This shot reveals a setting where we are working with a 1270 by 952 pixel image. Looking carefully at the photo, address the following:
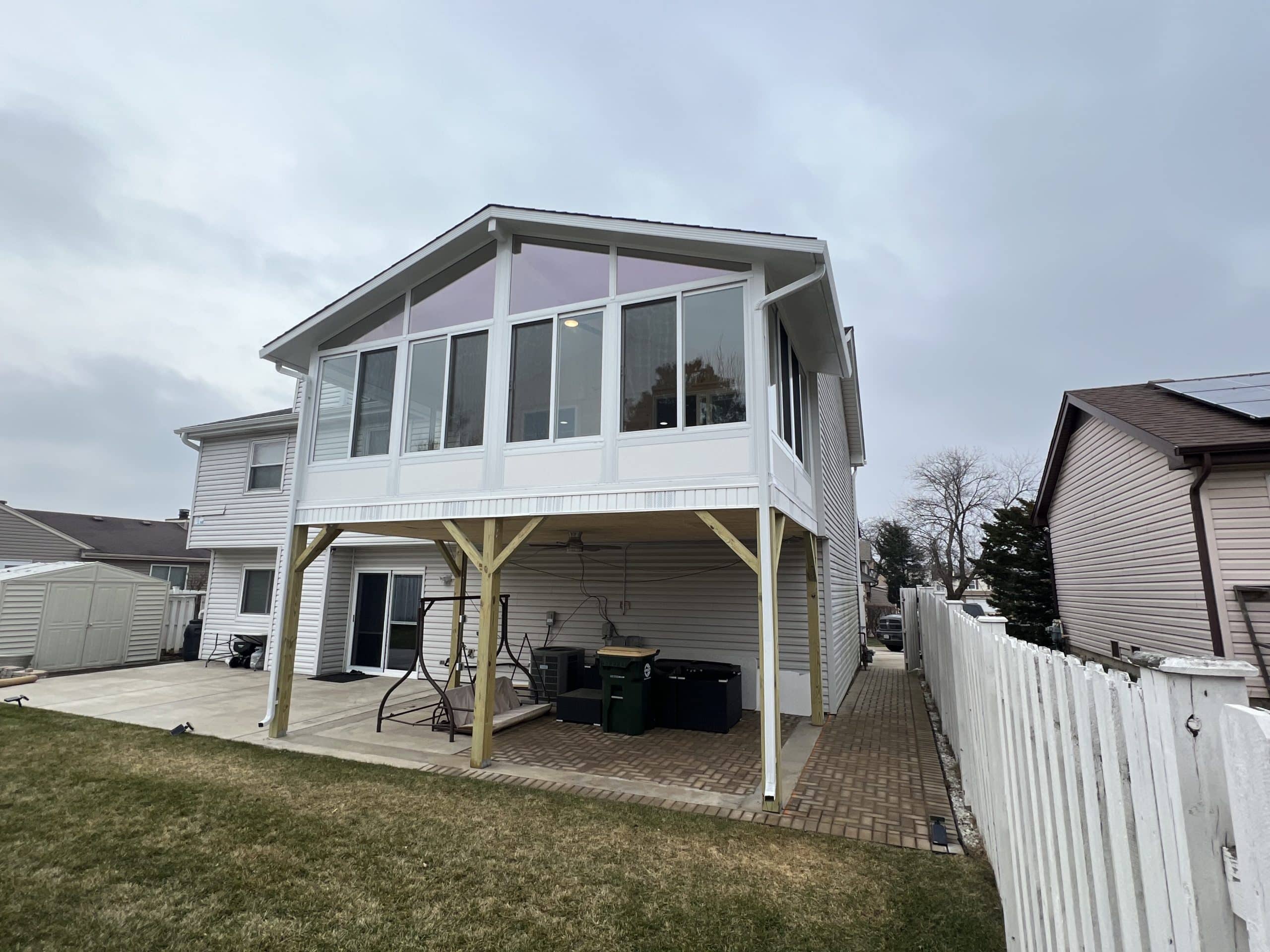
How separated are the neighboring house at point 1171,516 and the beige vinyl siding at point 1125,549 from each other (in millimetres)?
27

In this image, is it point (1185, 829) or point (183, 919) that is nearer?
point (1185, 829)

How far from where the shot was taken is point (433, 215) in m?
36.0

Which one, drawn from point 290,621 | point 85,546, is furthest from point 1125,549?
point 85,546

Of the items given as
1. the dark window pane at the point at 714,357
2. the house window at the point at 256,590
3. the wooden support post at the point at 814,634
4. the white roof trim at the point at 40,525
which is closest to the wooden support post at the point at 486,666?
the dark window pane at the point at 714,357

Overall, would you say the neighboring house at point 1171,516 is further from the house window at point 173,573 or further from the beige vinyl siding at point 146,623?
the house window at point 173,573

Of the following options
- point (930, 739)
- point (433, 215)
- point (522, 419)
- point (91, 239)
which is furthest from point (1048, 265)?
point (91, 239)

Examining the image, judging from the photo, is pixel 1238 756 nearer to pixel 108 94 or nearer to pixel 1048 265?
pixel 108 94

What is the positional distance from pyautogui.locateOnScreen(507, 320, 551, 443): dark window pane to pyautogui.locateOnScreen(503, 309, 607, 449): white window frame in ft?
0.04

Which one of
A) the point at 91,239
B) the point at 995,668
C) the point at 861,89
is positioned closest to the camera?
the point at 995,668

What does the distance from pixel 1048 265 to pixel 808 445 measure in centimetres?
2832

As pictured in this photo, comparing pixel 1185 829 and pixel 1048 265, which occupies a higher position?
pixel 1048 265

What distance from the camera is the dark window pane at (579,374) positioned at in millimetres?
6379

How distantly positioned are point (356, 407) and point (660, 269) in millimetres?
4545

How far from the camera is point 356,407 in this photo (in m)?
7.83
